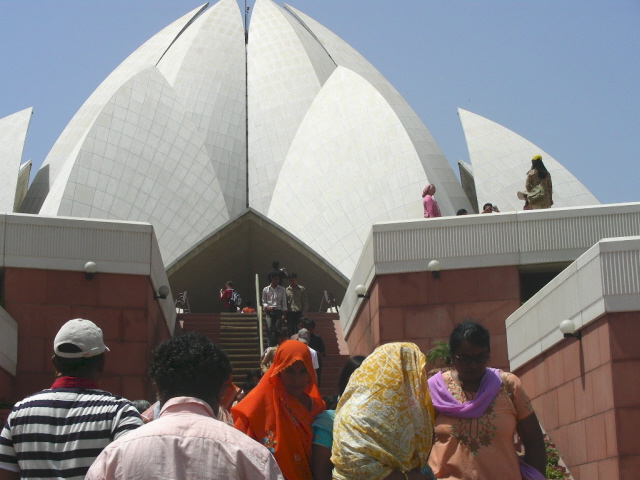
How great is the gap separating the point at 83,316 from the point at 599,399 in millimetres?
5022

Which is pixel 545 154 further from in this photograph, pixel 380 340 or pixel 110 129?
pixel 380 340

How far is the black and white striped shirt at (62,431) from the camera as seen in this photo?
3.05m

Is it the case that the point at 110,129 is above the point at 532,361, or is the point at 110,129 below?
above

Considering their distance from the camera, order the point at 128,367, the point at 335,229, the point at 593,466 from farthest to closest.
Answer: the point at 335,229 < the point at 128,367 < the point at 593,466

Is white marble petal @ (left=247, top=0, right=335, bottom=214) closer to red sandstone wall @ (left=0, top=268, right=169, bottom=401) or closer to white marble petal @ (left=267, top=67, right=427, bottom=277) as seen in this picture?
white marble petal @ (left=267, top=67, right=427, bottom=277)

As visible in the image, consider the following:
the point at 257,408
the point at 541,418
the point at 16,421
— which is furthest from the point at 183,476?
the point at 541,418

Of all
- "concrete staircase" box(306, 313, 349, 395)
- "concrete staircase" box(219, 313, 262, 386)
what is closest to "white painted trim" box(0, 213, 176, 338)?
"concrete staircase" box(219, 313, 262, 386)

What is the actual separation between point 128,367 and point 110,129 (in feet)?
29.5

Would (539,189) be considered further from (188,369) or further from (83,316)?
(188,369)

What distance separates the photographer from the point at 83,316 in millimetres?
9516

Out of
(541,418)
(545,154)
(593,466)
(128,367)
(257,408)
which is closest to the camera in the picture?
(257,408)

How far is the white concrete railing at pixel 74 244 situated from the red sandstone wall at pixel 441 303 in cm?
235

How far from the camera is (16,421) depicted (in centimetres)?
312

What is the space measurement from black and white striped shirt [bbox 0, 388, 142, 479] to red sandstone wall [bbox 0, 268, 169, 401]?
6.11m
